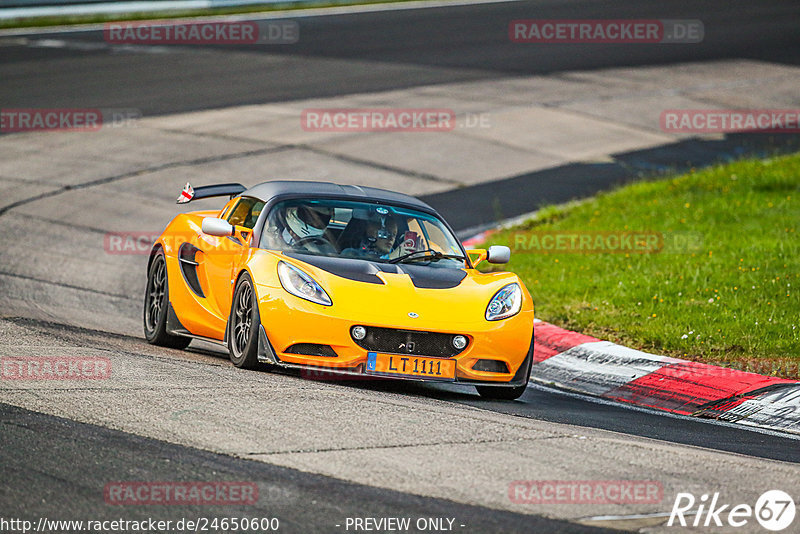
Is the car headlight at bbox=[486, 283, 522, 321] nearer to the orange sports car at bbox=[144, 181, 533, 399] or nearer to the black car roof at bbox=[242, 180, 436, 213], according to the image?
the orange sports car at bbox=[144, 181, 533, 399]

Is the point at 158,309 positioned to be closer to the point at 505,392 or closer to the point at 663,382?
the point at 505,392

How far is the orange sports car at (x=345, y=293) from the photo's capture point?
7367mm

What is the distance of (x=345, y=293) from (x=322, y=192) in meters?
1.51

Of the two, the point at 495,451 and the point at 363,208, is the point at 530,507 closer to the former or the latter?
the point at 495,451

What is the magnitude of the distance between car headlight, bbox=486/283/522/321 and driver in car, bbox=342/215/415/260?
91 cm

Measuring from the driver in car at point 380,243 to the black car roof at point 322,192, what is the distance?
0.87 ft

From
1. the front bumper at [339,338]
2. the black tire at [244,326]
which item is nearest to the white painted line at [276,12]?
the black tire at [244,326]

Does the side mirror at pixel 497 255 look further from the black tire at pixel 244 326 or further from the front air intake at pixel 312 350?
the black tire at pixel 244 326

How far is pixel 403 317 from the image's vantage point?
7395 mm

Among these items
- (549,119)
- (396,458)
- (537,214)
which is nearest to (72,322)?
(396,458)

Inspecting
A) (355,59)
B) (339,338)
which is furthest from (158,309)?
(355,59)

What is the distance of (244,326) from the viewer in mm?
7859

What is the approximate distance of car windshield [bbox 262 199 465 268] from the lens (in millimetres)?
8305

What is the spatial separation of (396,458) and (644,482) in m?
1.15
